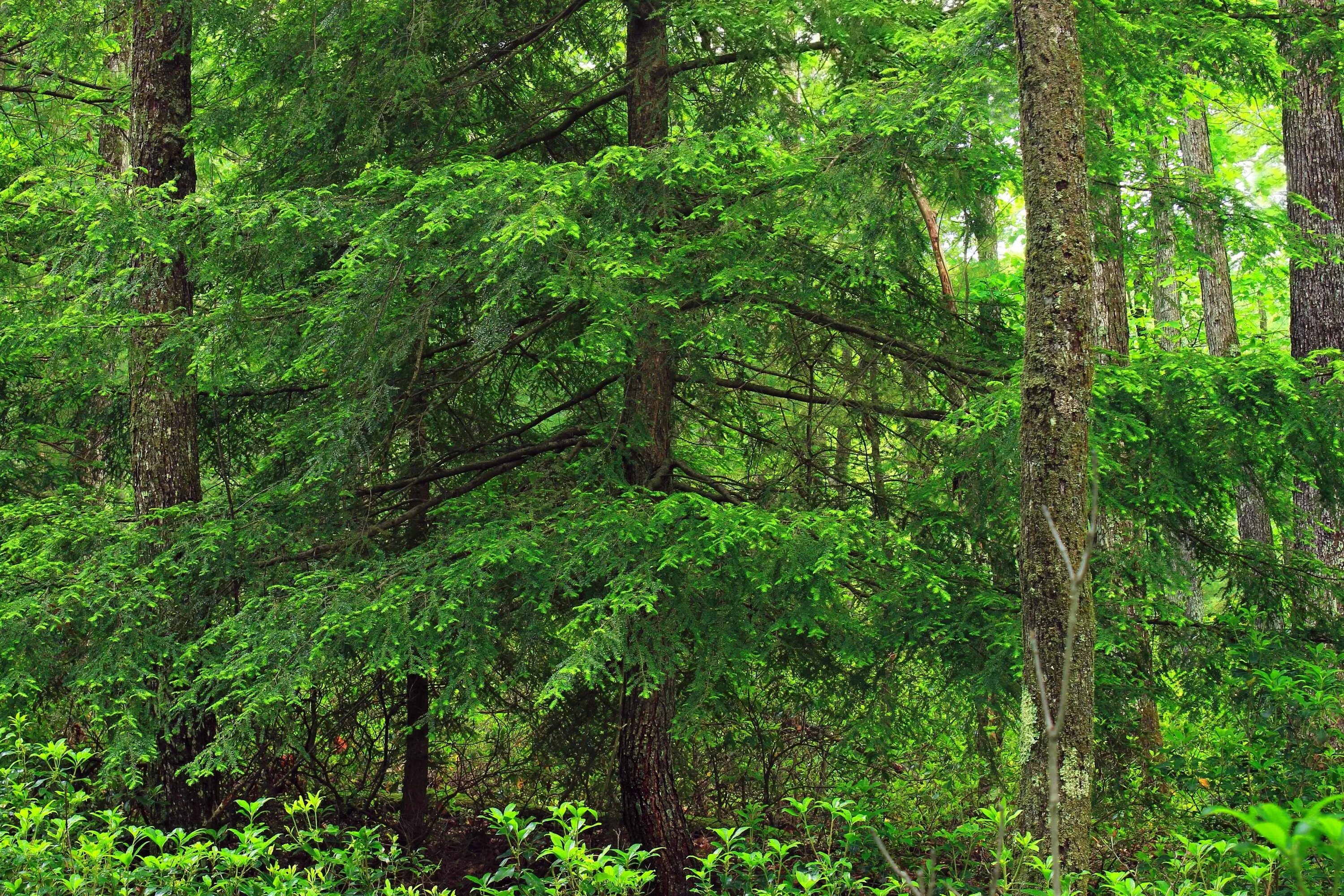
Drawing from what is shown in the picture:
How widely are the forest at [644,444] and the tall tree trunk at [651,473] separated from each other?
3 centimetres

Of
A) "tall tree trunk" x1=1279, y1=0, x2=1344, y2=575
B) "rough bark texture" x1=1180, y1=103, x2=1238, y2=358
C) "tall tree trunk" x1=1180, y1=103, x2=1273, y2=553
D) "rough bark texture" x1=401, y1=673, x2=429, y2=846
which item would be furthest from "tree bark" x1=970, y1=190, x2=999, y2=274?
"rough bark texture" x1=401, y1=673, x2=429, y2=846

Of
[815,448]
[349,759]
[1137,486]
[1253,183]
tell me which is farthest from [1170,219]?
[1253,183]

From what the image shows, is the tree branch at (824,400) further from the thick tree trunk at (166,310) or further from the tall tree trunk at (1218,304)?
the tall tree trunk at (1218,304)

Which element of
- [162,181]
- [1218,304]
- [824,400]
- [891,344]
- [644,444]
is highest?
[1218,304]

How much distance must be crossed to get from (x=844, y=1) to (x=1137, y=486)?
3.22 meters

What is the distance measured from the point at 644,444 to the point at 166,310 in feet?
12.8

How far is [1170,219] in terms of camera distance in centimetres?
626

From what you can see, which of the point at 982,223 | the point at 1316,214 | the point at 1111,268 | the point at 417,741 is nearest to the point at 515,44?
the point at 982,223

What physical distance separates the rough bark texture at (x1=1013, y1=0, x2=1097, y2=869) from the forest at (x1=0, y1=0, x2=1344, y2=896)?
2 cm

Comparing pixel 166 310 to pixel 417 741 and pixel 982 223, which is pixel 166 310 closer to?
pixel 417 741

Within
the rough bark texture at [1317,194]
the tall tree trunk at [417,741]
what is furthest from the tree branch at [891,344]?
the rough bark texture at [1317,194]

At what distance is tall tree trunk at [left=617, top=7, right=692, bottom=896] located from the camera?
6.96 metres

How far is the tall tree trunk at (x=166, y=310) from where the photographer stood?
7367mm

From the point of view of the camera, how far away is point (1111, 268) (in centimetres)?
1094
